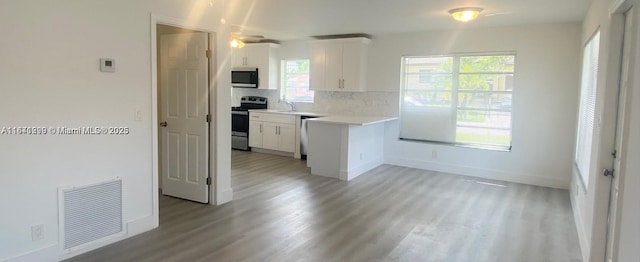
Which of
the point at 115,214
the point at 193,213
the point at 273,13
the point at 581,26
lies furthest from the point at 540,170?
the point at 115,214

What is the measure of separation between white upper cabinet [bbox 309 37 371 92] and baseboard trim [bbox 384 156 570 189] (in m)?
1.47

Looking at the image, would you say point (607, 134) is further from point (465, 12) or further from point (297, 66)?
point (297, 66)

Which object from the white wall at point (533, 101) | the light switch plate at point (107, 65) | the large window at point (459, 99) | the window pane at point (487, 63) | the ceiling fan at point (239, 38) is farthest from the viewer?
the ceiling fan at point (239, 38)

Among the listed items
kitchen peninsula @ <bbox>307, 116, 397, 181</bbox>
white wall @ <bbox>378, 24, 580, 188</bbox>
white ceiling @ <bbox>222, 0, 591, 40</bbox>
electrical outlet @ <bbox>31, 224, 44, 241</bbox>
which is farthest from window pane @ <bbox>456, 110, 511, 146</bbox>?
electrical outlet @ <bbox>31, 224, 44, 241</bbox>

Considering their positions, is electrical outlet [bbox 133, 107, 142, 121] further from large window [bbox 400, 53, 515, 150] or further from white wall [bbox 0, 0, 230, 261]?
large window [bbox 400, 53, 515, 150]

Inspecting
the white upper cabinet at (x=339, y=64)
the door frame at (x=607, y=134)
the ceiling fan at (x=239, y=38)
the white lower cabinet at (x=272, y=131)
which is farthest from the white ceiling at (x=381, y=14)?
the white lower cabinet at (x=272, y=131)

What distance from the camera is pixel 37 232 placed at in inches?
117

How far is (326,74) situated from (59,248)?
516cm

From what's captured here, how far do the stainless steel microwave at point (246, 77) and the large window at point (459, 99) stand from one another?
308cm

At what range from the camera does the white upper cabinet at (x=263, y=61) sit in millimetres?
8250

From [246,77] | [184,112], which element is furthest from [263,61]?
[184,112]

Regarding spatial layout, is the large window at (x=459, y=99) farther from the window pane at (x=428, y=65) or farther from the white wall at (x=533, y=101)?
the white wall at (x=533, y=101)

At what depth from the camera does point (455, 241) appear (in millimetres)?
3635

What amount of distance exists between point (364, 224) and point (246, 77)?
5.19 metres
